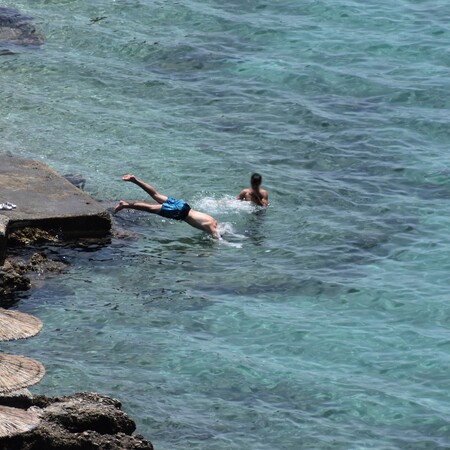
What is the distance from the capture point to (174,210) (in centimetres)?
1778

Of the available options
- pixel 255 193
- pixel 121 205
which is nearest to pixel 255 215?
pixel 255 193

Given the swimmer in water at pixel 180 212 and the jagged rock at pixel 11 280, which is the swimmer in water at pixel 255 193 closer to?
the swimmer in water at pixel 180 212

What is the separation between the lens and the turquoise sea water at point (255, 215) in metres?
13.3

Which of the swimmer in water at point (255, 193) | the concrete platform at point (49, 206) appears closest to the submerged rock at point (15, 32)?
the concrete platform at point (49, 206)

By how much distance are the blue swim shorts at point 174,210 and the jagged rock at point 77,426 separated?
6441mm

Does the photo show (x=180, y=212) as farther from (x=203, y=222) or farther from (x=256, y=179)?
(x=256, y=179)

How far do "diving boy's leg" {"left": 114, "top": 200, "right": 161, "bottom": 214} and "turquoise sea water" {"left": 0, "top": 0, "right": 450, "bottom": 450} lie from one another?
332 millimetres

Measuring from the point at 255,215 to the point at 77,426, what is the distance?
805cm

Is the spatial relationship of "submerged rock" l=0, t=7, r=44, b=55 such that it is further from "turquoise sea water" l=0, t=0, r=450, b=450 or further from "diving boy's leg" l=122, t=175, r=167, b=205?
"diving boy's leg" l=122, t=175, r=167, b=205

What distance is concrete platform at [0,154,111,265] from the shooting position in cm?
1642

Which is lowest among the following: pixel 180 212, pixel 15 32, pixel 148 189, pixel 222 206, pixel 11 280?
pixel 222 206

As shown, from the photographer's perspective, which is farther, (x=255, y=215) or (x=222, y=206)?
(x=222, y=206)

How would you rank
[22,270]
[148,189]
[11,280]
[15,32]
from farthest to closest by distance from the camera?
[15,32] < [148,189] < [22,270] < [11,280]

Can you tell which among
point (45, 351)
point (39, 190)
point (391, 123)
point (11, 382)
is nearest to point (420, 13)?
point (391, 123)
